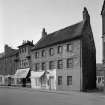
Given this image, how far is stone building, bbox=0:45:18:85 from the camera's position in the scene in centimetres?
4706

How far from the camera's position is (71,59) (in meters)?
29.9

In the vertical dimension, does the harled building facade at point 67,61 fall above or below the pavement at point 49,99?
above

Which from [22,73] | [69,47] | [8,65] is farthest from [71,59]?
[8,65]

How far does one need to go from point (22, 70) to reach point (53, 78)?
1272 centimetres

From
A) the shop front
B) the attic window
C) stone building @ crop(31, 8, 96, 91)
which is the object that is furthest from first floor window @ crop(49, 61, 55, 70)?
the attic window

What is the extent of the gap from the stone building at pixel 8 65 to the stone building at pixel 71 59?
41.6ft

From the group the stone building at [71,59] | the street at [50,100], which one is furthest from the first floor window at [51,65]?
the street at [50,100]

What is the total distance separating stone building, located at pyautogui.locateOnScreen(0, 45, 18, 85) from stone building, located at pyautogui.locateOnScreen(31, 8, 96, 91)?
12694 millimetres

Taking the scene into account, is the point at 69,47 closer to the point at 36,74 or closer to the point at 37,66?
the point at 37,66

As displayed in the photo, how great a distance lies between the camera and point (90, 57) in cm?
3212

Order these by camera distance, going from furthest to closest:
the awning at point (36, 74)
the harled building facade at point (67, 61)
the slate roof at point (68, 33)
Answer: the awning at point (36, 74) → the slate roof at point (68, 33) → the harled building facade at point (67, 61)

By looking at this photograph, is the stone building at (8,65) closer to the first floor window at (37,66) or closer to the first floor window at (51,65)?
the first floor window at (37,66)

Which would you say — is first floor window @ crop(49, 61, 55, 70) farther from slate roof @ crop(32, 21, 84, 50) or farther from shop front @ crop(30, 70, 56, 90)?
slate roof @ crop(32, 21, 84, 50)

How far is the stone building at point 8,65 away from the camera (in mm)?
47056
